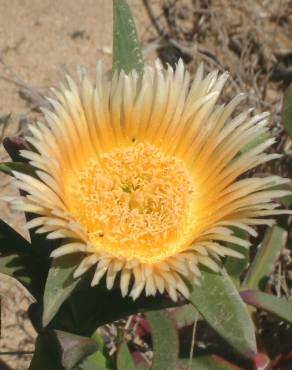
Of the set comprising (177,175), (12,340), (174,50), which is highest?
(174,50)

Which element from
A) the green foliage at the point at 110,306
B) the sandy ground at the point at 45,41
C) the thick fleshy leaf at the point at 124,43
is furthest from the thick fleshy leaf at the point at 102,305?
the sandy ground at the point at 45,41

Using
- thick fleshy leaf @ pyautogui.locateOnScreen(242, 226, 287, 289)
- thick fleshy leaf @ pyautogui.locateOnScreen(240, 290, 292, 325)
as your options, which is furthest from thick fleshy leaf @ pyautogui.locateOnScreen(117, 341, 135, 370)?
thick fleshy leaf @ pyautogui.locateOnScreen(242, 226, 287, 289)

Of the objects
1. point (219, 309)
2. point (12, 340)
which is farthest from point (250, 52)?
point (219, 309)

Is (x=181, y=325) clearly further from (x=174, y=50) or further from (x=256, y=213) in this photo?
(x=174, y=50)

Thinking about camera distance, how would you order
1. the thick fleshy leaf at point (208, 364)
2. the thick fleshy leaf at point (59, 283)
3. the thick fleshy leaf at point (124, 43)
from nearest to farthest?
the thick fleshy leaf at point (59, 283)
the thick fleshy leaf at point (124, 43)
the thick fleshy leaf at point (208, 364)

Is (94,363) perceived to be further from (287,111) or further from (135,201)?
(287,111)

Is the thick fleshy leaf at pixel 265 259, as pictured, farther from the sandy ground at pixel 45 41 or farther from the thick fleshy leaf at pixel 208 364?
the sandy ground at pixel 45 41
